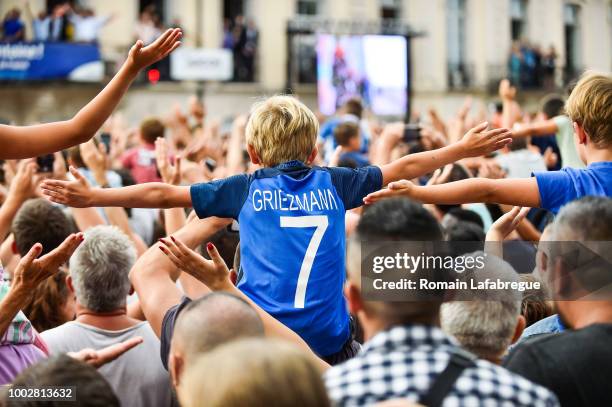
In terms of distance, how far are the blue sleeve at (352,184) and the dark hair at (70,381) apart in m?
1.63

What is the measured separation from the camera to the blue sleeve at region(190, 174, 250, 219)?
3.89 metres

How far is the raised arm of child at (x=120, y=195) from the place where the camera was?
3936 mm

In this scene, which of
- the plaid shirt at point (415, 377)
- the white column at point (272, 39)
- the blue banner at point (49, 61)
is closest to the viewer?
the plaid shirt at point (415, 377)

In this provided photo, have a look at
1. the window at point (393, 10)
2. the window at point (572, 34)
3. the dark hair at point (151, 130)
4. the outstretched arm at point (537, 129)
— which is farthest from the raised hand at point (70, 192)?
the window at point (572, 34)

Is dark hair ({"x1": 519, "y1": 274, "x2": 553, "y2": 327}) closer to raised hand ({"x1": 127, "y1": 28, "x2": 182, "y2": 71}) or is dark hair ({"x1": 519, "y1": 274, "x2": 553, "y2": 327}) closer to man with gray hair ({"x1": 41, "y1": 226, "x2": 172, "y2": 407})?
man with gray hair ({"x1": 41, "y1": 226, "x2": 172, "y2": 407})

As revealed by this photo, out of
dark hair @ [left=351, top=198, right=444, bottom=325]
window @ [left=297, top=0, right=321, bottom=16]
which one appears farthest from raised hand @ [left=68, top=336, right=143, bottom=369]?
window @ [left=297, top=0, right=321, bottom=16]

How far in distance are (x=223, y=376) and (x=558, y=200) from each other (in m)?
1.90

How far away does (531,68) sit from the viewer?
110 feet

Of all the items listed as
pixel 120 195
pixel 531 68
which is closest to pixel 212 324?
pixel 120 195

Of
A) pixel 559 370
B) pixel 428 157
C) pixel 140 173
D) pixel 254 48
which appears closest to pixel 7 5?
pixel 254 48

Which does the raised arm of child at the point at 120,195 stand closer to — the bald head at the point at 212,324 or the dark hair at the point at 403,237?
the bald head at the point at 212,324

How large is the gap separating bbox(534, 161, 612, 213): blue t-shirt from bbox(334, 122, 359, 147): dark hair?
4654mm

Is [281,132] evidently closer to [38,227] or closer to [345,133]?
[38,227]

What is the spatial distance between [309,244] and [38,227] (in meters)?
2.06
